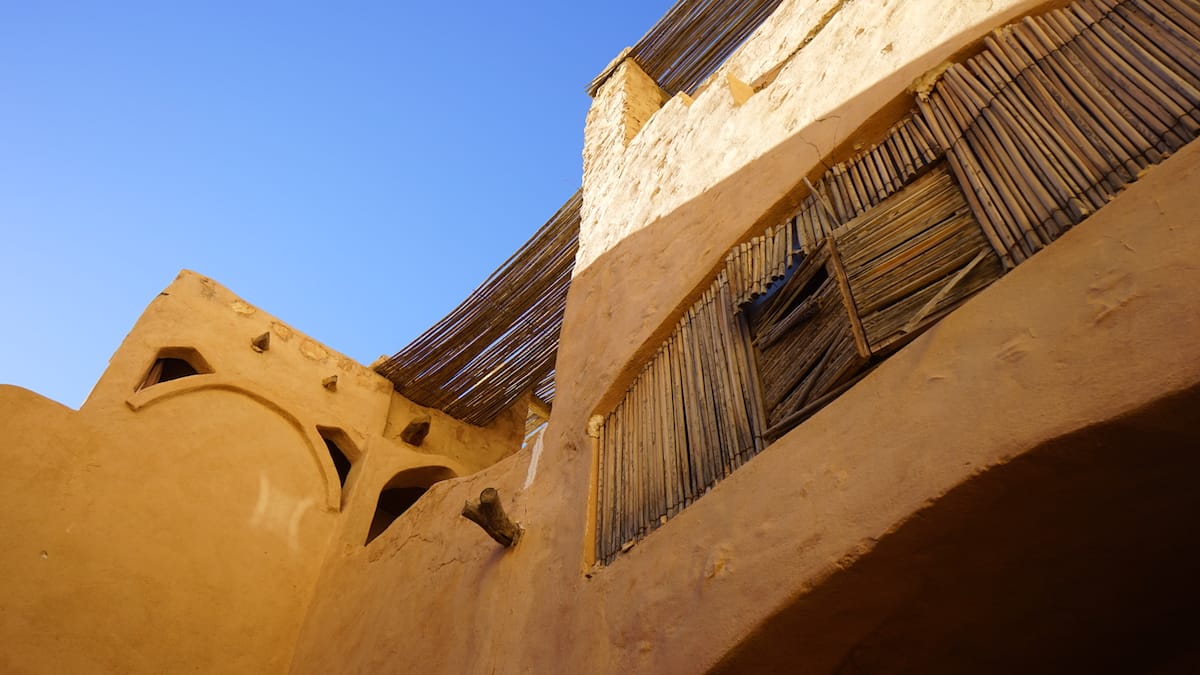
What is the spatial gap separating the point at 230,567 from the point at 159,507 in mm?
583

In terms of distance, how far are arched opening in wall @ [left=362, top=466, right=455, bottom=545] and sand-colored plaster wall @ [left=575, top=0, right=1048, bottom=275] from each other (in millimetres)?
2794

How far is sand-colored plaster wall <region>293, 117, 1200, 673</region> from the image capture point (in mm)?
1750

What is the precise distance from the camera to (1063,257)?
1.95 m

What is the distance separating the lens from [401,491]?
7.80 m

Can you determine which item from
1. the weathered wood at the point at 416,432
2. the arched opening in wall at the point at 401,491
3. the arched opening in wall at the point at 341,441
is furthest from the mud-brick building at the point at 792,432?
the weathered wood at the point at 416,432

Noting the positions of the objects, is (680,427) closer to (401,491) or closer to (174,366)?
(174,366)

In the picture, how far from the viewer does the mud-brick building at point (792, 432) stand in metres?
1.88

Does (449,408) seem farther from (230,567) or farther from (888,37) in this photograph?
(888,37)

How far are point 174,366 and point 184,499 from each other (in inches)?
55.6

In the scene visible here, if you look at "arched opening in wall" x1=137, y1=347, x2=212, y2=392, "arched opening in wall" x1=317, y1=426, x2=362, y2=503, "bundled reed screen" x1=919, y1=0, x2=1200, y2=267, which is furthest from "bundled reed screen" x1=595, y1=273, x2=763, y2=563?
"arched opening in wall" x1=137, y1=347, x2=212, y2=392

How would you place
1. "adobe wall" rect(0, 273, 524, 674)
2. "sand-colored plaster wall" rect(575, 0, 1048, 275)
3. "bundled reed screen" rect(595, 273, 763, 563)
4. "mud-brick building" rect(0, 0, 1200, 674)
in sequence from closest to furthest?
"mud-brick building" rect(0, 0, 1200, 674) → "bundled reed screen" rect(595, 273, 763, 563) → "sand-colored plaster wall" rect(575, 0, 1048, 275) → "adobe wall" rect(0, 273, 524, 674)

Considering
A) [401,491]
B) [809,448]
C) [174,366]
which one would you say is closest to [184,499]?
[174,366]

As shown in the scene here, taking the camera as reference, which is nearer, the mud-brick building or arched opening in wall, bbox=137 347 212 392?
the mud-brick building

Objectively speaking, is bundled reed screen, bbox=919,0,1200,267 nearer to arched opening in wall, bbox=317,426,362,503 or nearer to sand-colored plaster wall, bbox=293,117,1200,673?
sand-colored plaster wall, bbox=293,117,1200,673
